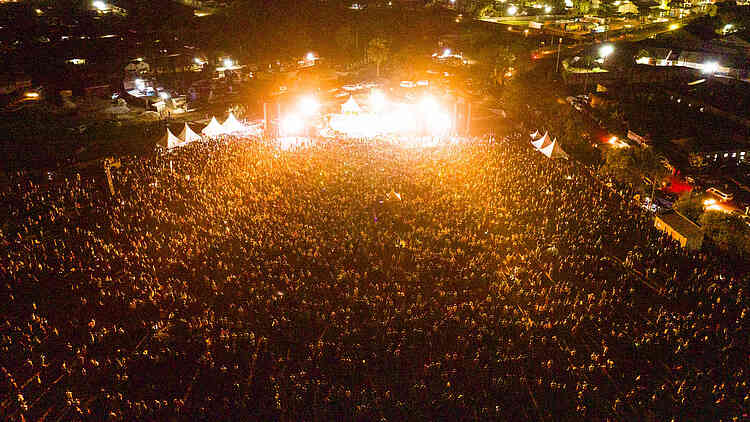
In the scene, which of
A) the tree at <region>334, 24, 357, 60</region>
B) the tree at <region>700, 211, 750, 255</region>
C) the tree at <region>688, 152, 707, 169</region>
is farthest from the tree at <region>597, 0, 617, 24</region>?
the tree at <region>700, 211, 750, 255</region>

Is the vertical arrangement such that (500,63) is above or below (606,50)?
below

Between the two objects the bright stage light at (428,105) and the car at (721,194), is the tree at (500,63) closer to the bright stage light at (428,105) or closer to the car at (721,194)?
the bright stage light at (428,105)

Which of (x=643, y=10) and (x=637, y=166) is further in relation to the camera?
(x=643, y=10)

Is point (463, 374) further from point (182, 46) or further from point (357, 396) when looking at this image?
point (182, 46)

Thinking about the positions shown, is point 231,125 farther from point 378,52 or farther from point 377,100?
point 378,52

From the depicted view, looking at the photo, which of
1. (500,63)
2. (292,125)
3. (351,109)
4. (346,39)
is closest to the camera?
(292,125)

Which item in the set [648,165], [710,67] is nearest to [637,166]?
[648,165]

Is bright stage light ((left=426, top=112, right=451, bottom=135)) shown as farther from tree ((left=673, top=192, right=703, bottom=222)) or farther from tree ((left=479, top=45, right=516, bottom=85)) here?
tree ((left=673, top=192, right=703, bottom=222))
